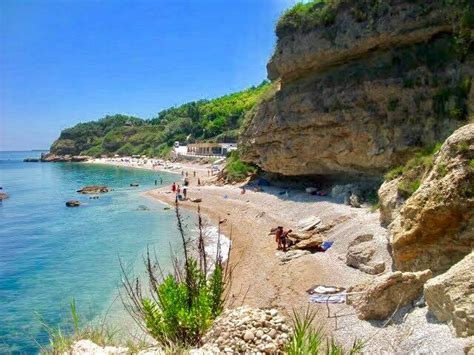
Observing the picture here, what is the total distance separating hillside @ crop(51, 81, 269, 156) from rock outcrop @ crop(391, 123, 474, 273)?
87030 mm

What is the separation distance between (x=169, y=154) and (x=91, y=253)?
93.7 metres

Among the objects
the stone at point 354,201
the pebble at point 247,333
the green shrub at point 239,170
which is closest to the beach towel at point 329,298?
the pebble at point 247,333

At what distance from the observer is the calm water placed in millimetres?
18431

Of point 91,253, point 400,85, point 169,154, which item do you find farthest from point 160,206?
point 169,154

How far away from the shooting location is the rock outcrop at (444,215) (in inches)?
480

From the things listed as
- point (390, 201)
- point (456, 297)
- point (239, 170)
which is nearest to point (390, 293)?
point (456, 297)

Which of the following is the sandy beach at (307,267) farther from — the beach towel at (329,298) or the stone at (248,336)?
the stone at (248,336)

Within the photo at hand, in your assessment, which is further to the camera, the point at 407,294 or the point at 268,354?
the point at 407,294

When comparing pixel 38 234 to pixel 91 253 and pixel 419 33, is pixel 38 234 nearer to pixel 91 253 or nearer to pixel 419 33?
pixel 91 253

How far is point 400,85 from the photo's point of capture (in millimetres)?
28766

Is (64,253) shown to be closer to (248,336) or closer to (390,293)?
(390,293)

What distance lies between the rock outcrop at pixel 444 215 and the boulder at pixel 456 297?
2.87 metres

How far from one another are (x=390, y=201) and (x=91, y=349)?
49.4ft

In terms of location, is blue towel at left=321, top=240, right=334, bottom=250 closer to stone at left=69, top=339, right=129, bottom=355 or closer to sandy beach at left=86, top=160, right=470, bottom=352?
sandy beach at left=86, top=160, right=470, bottom=352
